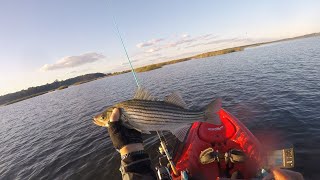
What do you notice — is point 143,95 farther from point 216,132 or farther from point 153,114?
point 216,132

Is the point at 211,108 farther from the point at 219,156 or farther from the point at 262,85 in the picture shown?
the point at 262,85

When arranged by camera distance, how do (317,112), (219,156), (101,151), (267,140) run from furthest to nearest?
1. (101,151)
2. (317,112)
3. (267,140)
4. (219,156)

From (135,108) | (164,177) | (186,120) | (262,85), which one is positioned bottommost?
(262,85)

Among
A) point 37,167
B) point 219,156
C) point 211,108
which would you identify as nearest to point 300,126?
point 219,156

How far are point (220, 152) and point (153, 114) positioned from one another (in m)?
5.27

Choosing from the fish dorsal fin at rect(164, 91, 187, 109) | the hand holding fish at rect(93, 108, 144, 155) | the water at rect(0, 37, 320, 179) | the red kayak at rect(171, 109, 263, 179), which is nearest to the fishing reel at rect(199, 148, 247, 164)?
the red kayak at rect(171, 109, 263, 179)

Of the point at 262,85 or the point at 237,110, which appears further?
the point at 262,85

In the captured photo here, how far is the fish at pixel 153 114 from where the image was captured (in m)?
4.12

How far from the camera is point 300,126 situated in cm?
1322

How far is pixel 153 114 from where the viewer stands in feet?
13.7

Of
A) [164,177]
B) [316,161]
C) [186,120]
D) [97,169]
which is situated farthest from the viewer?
[97,169]

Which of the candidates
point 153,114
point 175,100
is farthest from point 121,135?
point 175,100

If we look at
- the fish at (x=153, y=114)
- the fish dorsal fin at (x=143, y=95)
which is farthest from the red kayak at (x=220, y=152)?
the fish dorsal fin at (x=143, y=95)

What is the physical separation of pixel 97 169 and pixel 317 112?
14.5 meters
